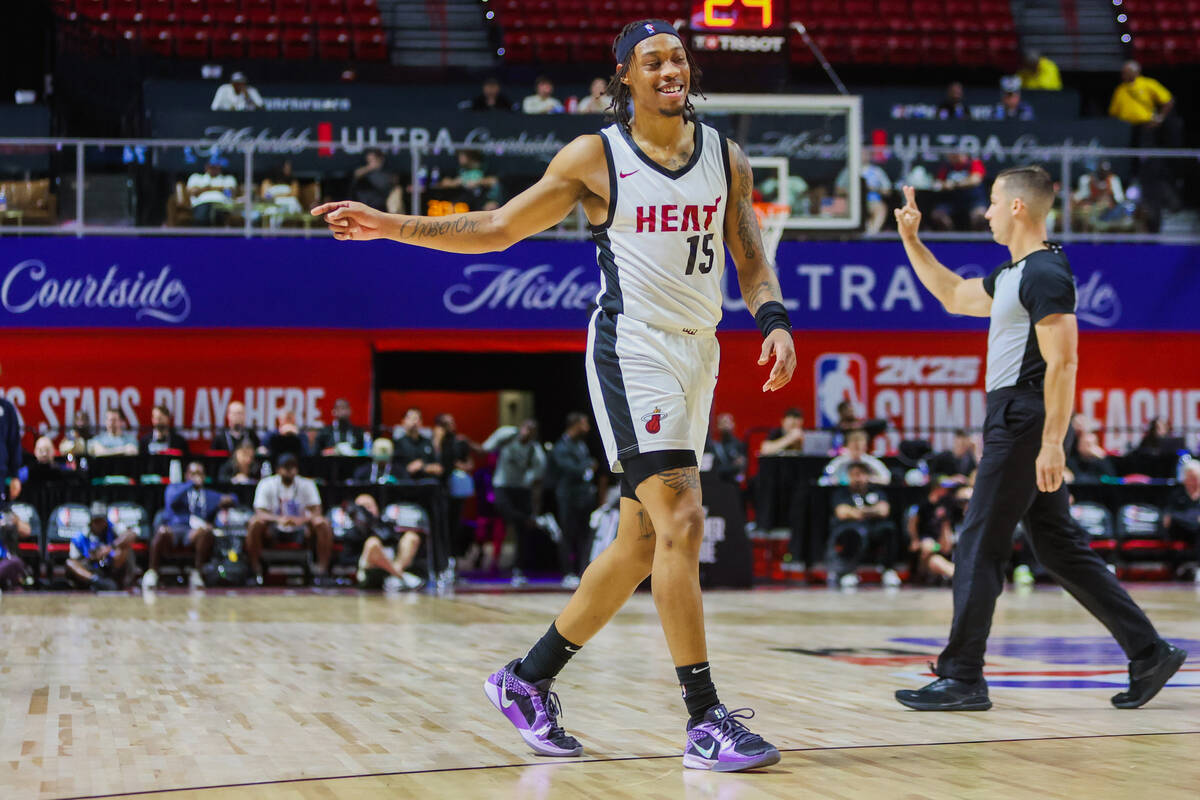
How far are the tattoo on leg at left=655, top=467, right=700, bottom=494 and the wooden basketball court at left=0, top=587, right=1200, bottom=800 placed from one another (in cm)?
78

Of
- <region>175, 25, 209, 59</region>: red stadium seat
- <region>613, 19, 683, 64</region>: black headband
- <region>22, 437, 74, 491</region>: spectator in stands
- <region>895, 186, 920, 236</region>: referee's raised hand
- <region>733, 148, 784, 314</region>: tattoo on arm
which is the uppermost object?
<region>175, 25, 209, 59</region>: red stadium seat

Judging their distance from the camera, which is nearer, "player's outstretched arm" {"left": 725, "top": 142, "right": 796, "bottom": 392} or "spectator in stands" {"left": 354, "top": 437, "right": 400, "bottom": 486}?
"player's outstretched arm" {"left": 725, "top": 142, "right": 796, "bottom": 392}

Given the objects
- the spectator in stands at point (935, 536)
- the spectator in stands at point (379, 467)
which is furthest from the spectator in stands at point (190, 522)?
the spectator in stands at point (935, 536)

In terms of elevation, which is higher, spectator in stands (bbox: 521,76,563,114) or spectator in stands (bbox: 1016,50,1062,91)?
spectator in stands (bbox: 1016,50,1062,91)

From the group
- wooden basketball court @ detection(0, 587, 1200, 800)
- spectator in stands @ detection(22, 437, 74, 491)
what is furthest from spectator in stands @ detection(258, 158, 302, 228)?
wooden basketball court @ detection(0, 587, 1200, 800)

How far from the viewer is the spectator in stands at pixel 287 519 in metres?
13.8

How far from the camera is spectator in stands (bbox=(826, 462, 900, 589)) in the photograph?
1452 cm

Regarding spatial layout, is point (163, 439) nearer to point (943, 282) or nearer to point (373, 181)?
point (373, 181)

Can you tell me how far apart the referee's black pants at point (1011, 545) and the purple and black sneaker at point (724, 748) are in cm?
151

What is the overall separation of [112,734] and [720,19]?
12.2 m

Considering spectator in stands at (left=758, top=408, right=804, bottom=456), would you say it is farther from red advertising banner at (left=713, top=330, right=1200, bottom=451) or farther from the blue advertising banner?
red advertising banner at (left=713, top=330, right=1200, bottom=451)

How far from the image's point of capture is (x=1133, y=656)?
531 cm

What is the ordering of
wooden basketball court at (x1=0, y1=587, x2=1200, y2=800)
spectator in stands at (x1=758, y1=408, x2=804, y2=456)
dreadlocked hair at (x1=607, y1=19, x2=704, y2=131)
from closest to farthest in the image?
wooden basketball court at (x1=0, y1=587, x2=1200, y2=800)
dreadlocked hair at (x1=607, y1=19, x2=704, y2=131)
spectator in stands at (x1=758, y1=408, x2=804, y2=456)

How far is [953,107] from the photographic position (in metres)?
19.3
